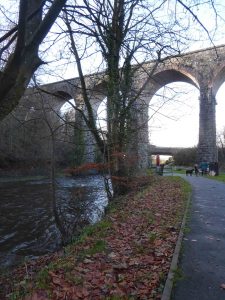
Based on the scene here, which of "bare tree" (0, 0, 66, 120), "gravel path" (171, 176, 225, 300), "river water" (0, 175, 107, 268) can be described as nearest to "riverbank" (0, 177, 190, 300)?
"gravel path" (171, 176, 225, 300)

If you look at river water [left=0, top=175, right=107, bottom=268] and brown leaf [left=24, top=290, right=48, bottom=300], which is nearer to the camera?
brown leaf [left=24, top=290, right=48, bottom=300]

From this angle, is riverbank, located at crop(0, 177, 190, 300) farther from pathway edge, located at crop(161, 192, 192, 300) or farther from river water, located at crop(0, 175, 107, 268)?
river water, located at crop(0, 175, 107, 268)

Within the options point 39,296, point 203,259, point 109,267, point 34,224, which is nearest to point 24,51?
point 39,296

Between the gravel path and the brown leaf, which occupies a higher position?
the gravel path

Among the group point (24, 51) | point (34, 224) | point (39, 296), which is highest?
point (24, 51)

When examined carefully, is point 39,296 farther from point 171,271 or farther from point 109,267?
point 171,271

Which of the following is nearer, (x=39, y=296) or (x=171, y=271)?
(x=39, y=296)

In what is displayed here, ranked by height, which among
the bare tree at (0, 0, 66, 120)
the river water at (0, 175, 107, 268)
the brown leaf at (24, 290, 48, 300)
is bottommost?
the river water at (0, 175, 107, 268)

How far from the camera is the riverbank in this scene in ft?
12.3

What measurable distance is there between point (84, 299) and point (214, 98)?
93.3 feet

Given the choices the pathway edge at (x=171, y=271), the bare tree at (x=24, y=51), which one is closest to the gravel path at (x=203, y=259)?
the pathway edge at (x=171, y=271)

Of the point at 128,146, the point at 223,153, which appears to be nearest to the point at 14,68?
the point at 128,146

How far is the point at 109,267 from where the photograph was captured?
4.46 metres

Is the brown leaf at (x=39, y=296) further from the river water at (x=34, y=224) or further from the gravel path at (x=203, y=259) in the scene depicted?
the river water at (x=34, y=224)
